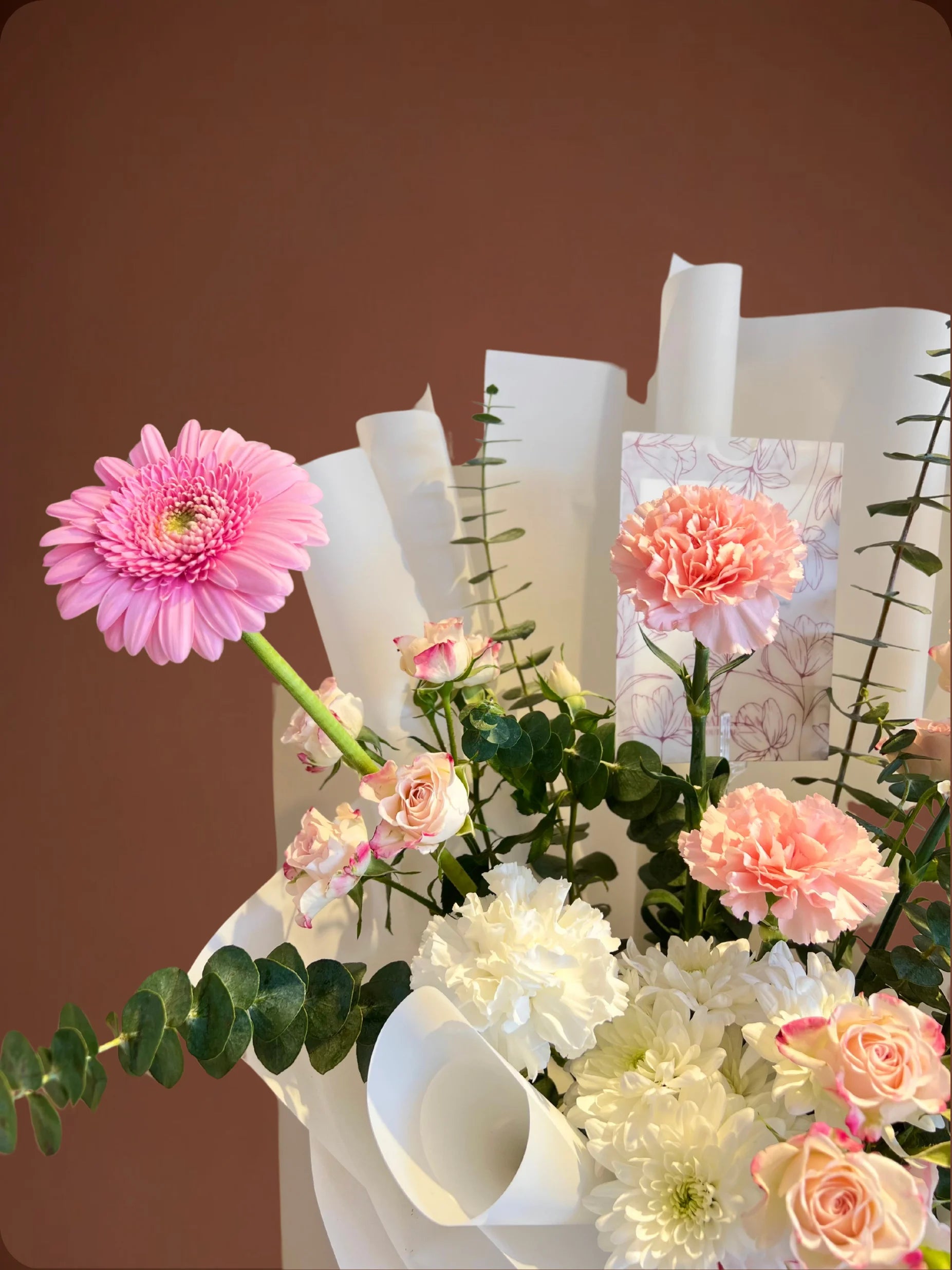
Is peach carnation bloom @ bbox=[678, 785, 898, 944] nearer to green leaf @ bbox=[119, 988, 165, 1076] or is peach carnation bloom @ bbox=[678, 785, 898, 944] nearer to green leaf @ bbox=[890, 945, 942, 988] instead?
green leaf @ bbox=[890, 945, 942, 988]

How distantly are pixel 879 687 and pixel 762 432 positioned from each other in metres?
0.13

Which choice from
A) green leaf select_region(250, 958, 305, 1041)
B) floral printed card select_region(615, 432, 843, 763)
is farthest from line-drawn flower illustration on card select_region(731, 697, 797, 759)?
green leaf select_region(250, 958, 305, 1041)

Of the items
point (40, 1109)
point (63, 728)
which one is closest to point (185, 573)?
point (40, 1109)

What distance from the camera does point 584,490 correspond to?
17.6 inches

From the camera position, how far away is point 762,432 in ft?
1.48

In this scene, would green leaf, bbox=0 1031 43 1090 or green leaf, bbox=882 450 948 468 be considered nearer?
green leaf, bbox=0 1031 43 1090

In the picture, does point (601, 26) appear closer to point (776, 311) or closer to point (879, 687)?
point (776, 311)

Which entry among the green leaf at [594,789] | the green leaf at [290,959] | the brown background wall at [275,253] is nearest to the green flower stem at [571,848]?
the green leaf at [594,789]

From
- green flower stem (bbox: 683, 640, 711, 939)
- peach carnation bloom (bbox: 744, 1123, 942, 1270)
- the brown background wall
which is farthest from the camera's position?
the brown background wall

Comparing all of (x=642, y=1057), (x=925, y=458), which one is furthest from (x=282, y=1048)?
(x=925, y=458)

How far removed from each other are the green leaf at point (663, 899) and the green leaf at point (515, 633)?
122 mm

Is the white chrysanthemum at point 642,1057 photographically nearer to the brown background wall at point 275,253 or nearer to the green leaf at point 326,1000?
the green leaf at point 326,1000

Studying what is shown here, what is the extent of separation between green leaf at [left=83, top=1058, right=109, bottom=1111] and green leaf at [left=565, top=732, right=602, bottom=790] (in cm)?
19

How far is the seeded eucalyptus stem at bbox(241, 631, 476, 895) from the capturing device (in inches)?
11.3
